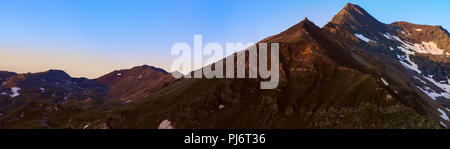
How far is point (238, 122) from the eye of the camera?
627 ft

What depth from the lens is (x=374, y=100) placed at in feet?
549
